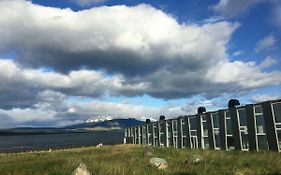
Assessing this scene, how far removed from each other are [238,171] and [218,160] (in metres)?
4.95

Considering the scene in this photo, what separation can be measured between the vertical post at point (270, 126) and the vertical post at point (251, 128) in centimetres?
179

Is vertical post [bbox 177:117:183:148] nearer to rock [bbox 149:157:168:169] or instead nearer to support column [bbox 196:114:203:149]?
support column [bbox 196:114:203:149]

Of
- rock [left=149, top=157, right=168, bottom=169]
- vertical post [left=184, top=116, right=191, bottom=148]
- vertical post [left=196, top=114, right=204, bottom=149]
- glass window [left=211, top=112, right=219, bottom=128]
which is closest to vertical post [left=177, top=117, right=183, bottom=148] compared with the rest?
vertical post [left=184, top=116, right=191, bottom=148]

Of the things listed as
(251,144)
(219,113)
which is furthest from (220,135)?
(251,144)

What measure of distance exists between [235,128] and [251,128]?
2965 millimetres

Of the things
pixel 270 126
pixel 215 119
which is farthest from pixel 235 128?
pixel 270 126

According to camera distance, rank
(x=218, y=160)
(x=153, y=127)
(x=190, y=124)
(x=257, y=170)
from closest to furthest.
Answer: (x=257, y=170), (x=218, y=160), (x=190, y=124), (x=153, y=127)

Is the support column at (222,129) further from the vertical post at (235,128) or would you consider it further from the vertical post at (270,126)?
the vertical post at (270,126)

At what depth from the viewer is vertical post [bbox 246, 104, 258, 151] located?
113 feet

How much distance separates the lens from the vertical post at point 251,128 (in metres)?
34.3

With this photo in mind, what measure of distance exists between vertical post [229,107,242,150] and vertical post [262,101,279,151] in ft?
15.3

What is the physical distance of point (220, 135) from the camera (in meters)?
41.2

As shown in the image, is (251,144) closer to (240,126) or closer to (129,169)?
(240,126)

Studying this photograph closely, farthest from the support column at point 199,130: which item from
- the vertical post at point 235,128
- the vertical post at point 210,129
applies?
the vertical post at point 235,128
